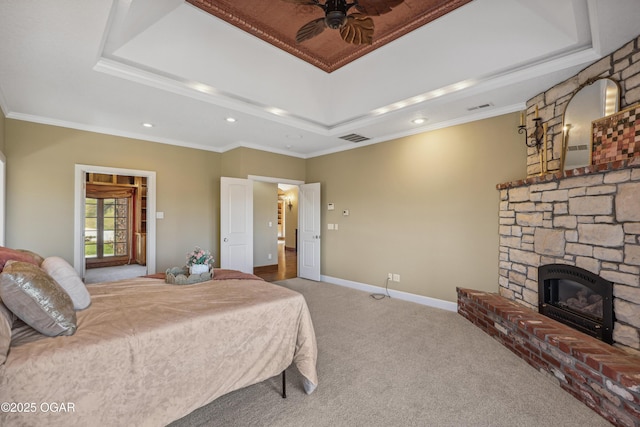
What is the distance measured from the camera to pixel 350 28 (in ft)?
7.73

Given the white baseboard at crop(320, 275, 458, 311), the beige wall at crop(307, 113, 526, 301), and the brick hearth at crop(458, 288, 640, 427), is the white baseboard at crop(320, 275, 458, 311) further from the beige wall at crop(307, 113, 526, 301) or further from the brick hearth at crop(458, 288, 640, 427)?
the brick hearth at crop(458, 288, 640, 427)

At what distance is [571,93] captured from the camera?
9.34 ft

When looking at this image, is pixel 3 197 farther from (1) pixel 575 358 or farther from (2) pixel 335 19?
(1) pixel 575 358

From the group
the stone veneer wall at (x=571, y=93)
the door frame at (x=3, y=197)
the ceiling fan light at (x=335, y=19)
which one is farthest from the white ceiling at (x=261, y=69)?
the ceiling fan light at (x=335, y=19)

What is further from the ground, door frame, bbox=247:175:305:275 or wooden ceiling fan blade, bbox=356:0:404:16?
wooden ceiling fan blade, bbox=356:0:404:16

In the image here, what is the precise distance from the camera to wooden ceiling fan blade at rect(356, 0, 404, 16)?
2.14 m

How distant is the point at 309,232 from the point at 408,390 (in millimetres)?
4074

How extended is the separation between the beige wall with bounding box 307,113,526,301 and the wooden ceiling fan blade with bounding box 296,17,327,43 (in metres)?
2.59

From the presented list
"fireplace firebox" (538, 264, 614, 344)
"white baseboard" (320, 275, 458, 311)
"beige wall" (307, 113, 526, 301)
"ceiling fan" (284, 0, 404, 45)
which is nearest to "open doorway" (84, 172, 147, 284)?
"white baseboard" (320, 275, 458, 311)

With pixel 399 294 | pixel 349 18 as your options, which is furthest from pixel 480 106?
pixel 399 294

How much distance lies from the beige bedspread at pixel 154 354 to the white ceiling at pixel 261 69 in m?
2.07

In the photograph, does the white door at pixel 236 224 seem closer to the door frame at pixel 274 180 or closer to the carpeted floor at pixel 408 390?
the door frame at pixel 274 180

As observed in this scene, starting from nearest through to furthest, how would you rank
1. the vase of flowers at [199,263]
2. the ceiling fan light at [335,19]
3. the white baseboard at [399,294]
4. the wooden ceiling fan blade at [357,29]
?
the ceiling fan light at [335,19]
the wooden ceiling fan blade at [357,29]
the vase of flowers at [199,263]
the white baseboard at [399,294]

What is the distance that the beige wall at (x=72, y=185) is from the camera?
391 cm
